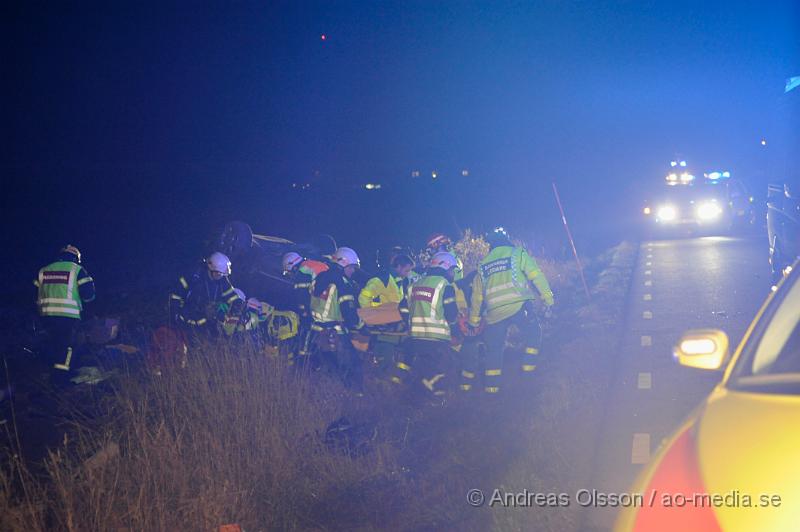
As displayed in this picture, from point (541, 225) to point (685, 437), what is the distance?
33.1 meters

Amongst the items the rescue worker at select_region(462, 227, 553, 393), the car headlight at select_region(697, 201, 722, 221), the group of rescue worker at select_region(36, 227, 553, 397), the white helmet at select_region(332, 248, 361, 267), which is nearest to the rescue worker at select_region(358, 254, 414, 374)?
the group of rescue worker at select_region(36, 227, 553, 397)

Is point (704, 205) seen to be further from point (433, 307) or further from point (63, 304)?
point (63, 304)

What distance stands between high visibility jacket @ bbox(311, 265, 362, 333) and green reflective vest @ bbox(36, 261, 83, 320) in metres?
3.14

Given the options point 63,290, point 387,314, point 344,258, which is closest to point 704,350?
point 387,314

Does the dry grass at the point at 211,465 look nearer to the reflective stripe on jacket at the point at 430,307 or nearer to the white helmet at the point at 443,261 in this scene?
the reflective stripe on jacket at the point at 430,307

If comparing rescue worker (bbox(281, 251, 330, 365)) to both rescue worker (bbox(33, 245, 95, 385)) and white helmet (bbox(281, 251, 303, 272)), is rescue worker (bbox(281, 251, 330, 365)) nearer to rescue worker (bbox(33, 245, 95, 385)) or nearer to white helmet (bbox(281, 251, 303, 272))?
white helmet (bbox(281, 251, 303, 272))

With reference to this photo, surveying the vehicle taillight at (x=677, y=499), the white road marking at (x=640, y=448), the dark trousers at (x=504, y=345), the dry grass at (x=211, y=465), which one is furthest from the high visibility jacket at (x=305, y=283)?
the vehicle taillight at (x=677, y=499)

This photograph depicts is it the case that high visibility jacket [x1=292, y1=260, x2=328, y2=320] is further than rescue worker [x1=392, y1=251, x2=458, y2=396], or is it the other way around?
high visibility jacket [x1=292, y1=260, x2=328, y2=320]

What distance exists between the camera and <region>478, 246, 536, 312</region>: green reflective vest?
938 centimetres

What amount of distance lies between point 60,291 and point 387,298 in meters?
4.15

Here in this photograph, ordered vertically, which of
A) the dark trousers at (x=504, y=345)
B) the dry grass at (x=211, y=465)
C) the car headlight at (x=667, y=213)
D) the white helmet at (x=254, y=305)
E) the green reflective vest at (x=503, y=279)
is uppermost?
the car headlight at (x=667, y=213)

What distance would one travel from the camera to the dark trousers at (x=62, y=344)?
428 inches

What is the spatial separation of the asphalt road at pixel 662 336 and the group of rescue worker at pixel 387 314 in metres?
1.38

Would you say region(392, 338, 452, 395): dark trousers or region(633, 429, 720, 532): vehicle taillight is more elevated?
region(633, 429, 720, 532): vehicle taillight
